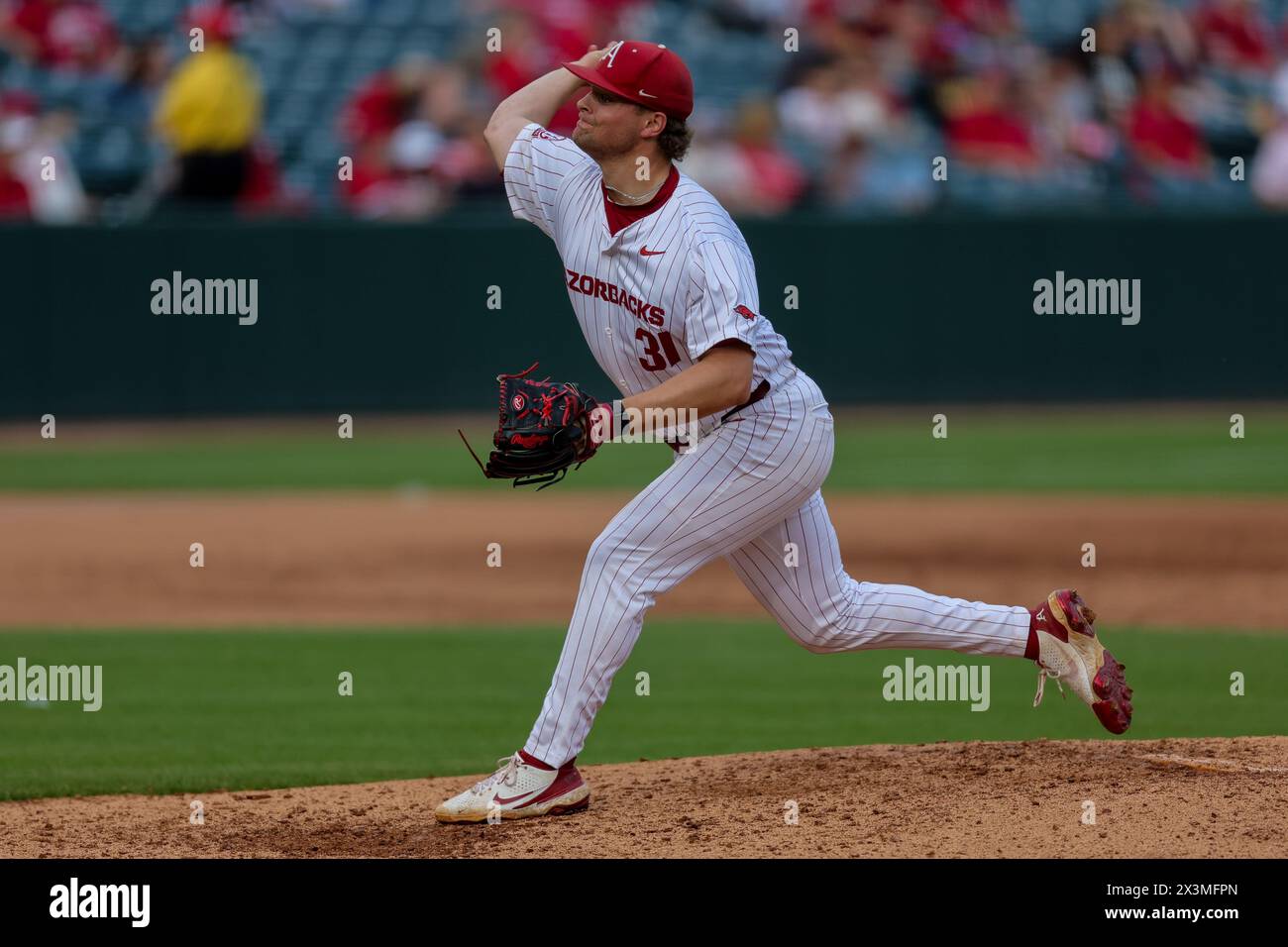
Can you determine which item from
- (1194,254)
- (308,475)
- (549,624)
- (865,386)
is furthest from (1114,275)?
(549,624)

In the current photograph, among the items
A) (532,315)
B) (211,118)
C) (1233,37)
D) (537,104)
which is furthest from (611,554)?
(1233,37)

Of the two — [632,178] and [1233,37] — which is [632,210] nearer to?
[632,178]

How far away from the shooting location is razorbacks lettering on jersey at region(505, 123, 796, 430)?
4770 millimetres

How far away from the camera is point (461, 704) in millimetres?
7613

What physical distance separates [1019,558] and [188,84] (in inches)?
327

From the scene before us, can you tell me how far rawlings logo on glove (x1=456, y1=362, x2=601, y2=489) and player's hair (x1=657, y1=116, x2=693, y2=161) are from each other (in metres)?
0.80

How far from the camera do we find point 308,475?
563 inches

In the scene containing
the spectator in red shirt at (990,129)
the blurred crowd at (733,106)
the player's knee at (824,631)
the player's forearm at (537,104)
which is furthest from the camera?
the spectator in red shirt at (990,129)

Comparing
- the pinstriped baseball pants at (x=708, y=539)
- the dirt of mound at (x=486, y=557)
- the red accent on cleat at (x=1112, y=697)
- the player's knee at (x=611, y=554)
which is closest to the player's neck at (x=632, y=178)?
the pinstriped baseball pants at (x=708, y=539)

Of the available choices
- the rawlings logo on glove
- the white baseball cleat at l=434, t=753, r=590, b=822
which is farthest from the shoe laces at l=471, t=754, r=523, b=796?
the rawlings logo on glove

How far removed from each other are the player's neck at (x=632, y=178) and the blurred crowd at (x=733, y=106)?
10.6 meters

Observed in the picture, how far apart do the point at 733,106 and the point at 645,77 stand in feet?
41.7

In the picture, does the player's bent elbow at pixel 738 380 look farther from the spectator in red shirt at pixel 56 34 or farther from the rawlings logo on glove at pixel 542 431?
the spectator in red shirt at pixel 56 34

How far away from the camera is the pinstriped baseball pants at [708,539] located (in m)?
5.06
